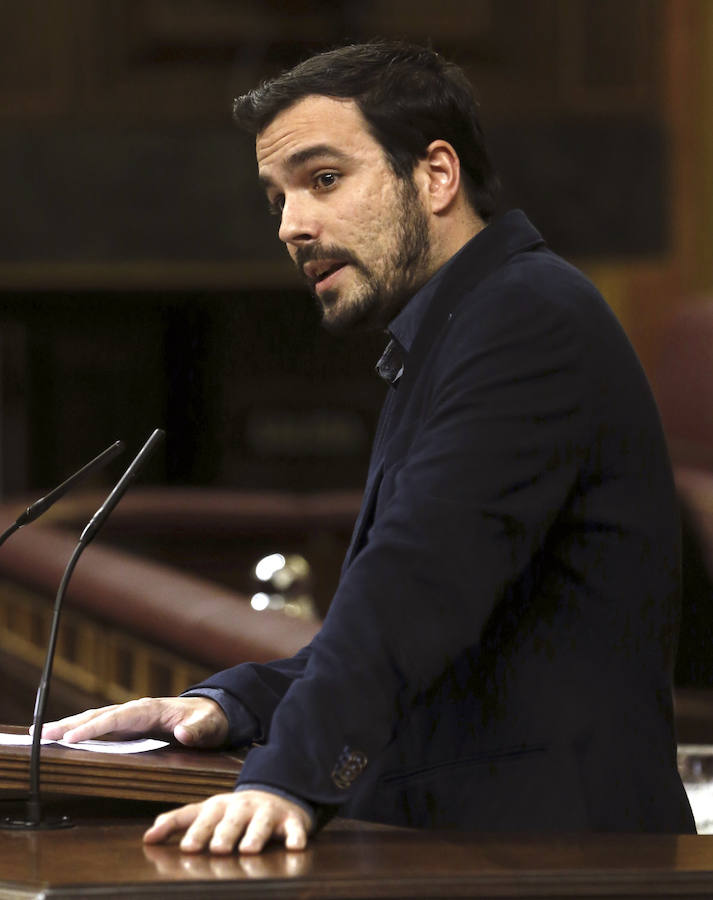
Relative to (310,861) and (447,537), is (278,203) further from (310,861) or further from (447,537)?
(310,861)

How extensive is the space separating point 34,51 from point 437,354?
6126 millimetres

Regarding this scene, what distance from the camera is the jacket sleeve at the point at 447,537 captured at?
1.12 metres

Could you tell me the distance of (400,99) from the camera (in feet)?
4.76

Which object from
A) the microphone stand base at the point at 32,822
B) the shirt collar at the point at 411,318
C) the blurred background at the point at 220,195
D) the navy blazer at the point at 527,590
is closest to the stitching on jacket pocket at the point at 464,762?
the navy blazer at the point at 527,590

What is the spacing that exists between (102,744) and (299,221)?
→ 0.49 m

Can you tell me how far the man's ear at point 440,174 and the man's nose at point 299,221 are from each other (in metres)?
0.12

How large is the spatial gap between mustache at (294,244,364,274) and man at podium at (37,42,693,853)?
0.08 metres

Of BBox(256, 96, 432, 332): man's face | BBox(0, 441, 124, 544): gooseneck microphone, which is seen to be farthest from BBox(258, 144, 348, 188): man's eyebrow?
BBox(0, 441, 124, 544): gooseneck microphone

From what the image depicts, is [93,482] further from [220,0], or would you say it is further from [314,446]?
[220,0]

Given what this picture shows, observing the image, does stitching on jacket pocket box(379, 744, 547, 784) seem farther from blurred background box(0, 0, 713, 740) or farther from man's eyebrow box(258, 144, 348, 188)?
blurred background box(0, 0, 713, 740)

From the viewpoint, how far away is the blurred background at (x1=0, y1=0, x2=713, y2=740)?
6996 millimetres

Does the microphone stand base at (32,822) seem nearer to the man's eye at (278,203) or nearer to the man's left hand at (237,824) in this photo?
the man's left hand at (237,824)

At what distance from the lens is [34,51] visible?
703 cm

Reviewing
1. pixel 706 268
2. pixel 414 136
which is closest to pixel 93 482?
pixel 706 268
